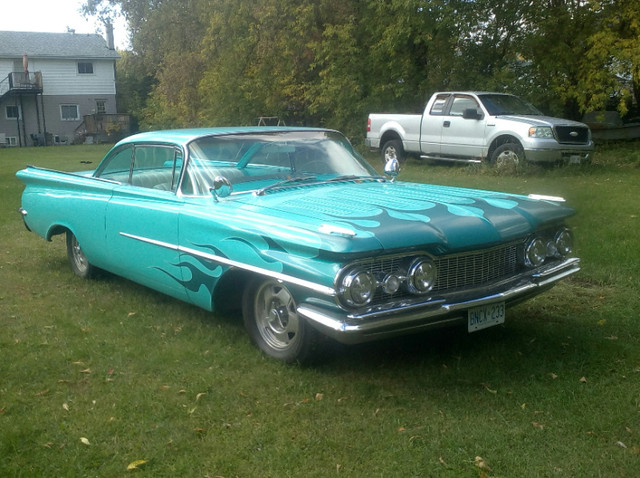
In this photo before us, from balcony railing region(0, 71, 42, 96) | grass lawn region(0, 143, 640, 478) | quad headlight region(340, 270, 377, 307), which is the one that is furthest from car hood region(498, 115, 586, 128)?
balcony railing region(0, 71, 42, 96)

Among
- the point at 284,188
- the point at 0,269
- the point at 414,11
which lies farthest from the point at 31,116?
the point at 284,188

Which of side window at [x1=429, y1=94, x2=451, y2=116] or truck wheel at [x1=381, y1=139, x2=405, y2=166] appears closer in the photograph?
side window at [x1=429, y1=94, x2=451, y2=116]

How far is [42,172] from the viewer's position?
736 centimetres

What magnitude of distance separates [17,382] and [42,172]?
3.34 m

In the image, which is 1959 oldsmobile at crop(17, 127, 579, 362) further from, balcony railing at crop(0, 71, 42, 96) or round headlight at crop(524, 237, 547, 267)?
balcony railing at crop(0, 71, 42, 96)

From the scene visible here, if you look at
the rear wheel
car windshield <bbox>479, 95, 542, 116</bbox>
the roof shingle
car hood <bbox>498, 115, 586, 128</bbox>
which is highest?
the roof shingle

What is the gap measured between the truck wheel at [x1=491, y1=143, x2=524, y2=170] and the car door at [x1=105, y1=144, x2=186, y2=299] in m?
9.13

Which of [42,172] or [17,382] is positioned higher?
[42,172]

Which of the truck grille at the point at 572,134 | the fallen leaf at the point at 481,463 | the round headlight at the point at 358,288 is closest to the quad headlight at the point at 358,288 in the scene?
the round headlight at the point at 358,288

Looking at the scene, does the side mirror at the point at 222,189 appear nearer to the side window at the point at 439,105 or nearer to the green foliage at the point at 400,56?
the side window at the point at 439,105

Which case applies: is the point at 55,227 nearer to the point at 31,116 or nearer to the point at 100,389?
the point at 100,389

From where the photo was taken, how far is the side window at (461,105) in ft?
49.8

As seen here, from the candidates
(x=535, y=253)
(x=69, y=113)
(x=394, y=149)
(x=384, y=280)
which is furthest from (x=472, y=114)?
(x=69, y=113)

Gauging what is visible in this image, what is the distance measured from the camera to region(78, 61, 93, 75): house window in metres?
46.0
